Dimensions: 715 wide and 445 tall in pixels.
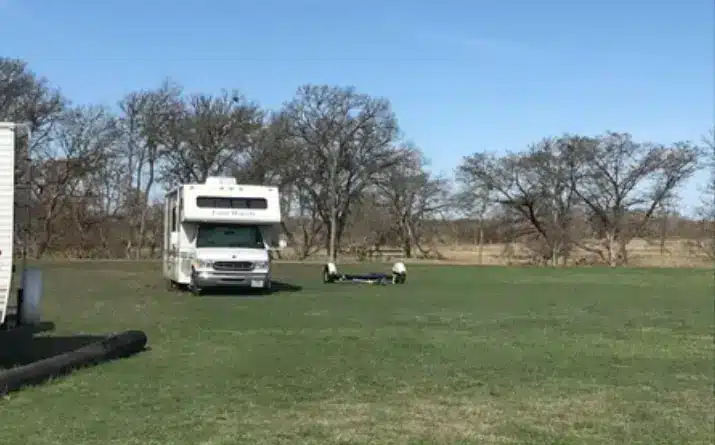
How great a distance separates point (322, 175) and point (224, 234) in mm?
39071

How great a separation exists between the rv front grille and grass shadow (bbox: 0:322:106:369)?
939cm

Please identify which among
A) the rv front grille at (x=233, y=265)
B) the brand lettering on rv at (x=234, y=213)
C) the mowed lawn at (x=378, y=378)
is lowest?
the mowed lawn at (x=378, y=378)

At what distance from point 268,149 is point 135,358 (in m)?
50.1

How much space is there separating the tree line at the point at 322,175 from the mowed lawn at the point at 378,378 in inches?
1441

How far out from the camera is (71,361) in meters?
10.7

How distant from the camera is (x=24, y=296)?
35.7 feet

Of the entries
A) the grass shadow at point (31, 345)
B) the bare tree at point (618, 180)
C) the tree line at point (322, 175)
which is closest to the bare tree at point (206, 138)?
the tree line at point (322, 175)

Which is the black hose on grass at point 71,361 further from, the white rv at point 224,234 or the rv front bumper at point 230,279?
the white rv at point 224,234

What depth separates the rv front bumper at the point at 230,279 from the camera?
24.5 m

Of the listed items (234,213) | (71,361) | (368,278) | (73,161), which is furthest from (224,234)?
(73,161)

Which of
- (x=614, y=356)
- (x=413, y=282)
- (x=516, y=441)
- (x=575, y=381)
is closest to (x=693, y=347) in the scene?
(x=614, y=356)

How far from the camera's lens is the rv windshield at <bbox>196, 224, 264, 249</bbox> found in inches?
994

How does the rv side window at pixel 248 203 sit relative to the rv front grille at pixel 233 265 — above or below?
above

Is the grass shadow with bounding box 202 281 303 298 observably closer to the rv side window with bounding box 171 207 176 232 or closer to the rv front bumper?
the rv front bumper
